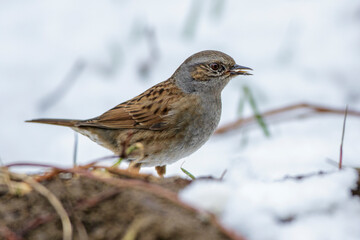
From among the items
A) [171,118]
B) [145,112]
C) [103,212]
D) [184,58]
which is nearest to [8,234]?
[103,212]

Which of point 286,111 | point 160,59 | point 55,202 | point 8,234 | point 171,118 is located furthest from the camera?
point 160,59

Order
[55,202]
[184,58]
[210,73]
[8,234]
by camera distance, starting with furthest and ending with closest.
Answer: [184,58], [210,73], [55,202], [8,234]

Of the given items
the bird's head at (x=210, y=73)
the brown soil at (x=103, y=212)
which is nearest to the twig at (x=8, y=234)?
the brown soil at (x=103, y=212)

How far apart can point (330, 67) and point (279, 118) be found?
1.50 m

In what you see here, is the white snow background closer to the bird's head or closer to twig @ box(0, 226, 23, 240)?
the bird's head

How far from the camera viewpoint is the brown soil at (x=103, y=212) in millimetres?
2576

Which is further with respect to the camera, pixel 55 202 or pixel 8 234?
pixel 55 202

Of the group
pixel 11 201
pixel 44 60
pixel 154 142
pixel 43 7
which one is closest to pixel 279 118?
pixel 154 142

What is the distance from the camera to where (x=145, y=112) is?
516 centimetres

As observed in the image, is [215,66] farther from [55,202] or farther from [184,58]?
[55,202]

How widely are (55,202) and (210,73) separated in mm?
2682

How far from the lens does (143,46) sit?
8.02m

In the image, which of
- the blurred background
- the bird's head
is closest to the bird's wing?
the bird's head

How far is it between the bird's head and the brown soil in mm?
2164
